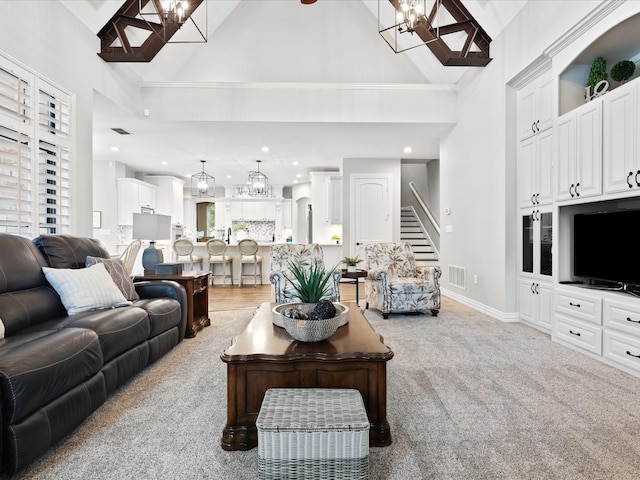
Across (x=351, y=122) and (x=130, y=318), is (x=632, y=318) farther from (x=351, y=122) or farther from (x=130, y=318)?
(x=351, y=122)

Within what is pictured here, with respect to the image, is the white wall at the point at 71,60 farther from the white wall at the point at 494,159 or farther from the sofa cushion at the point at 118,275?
the white wall at the point at 494,159

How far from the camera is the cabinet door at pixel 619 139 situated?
2.84m

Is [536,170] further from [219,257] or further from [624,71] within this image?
[219,257]

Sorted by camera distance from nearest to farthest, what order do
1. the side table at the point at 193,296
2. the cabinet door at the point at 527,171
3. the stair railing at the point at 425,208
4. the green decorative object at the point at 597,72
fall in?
1. the green decorative object at the point at 597,72
2. the side table at the point at 193,296
3. the cabinet door at the point at 527,171
4. the stair railing at the point at 425,208

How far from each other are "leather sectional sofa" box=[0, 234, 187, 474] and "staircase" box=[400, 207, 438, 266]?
648cm

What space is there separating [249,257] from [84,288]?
17.6 feet

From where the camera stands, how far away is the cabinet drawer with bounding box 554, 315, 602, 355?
3.07 meters

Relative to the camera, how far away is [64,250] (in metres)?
2.87

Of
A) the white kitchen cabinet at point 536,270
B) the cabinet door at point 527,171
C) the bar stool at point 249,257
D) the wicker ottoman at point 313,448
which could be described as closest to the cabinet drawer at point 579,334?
the white kitchen cabinet at point 536,270

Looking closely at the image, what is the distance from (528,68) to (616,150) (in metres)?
1.64

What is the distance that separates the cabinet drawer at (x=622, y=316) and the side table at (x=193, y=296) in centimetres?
367

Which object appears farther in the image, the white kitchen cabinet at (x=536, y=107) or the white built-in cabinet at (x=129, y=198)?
the white built-in cabinet at (x=129, y=198)

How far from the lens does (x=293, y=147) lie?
7336 millimetres

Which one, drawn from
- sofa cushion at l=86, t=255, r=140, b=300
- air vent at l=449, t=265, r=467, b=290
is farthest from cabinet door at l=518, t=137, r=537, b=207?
sofa cushion at l=86, t=255, r=140, b=300
